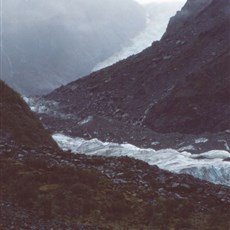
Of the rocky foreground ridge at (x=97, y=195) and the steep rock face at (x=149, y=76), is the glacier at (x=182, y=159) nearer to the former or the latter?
the rocky foreground ridge at (x=97, y=195)

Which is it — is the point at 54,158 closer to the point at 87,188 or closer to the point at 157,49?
the point at 87,188

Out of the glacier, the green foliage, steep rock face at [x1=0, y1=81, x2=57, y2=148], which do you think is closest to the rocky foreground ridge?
the green foliage

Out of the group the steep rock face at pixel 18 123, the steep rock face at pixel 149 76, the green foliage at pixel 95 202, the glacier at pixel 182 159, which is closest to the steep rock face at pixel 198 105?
the steep rock face at pixel 149 76

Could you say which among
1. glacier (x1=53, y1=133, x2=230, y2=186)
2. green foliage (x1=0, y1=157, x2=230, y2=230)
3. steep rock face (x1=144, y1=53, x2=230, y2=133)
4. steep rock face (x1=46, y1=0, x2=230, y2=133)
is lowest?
green foliage (x1=0, y1=157, x2=230, y2=230)

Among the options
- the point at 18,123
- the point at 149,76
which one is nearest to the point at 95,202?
the point at 18,123

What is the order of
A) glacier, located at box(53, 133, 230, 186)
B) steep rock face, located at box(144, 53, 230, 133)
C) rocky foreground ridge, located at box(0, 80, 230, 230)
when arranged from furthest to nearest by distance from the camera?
steep rock face, located at box(144, 53, 230, 133) → glacier, located at box(53, 133, 230, 186) → rocky foreground ridge, located at box(0, 80, 230, 230)

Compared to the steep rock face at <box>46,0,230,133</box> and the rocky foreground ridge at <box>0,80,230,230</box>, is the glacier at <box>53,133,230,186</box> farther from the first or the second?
the steep rock face at <box>46,0,230,133</box>

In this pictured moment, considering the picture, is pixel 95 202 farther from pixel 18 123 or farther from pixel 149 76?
pixel 149 76
